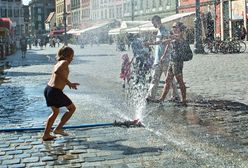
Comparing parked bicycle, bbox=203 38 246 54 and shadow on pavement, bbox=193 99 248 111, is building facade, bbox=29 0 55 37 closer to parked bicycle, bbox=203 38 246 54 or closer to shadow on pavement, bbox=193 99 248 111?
parked bicycle, bbox=203 38 246 54

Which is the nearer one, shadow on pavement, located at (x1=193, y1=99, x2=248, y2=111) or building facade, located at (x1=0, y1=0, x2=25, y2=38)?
shadow on pavement, located at (x1=193, y1=99, x2=248, y2=111)

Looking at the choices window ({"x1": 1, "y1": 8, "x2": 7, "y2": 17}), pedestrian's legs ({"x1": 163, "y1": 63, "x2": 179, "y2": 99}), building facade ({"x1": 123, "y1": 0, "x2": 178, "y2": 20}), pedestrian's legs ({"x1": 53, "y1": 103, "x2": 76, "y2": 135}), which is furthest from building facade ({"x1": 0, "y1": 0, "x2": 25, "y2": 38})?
pedestrian's legs ({"x1": 53, "y1": 103, "x2": 76, "y2": 135})

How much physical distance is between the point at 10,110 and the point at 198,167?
5.62 meters

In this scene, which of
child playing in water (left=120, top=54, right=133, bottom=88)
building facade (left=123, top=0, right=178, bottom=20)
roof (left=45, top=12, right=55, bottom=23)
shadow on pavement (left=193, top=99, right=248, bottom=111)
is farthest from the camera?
roof (left=45, top=12, right=55, bottom=23)

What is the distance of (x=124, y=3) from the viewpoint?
57.2 meters

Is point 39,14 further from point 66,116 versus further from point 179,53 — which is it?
point 66,116

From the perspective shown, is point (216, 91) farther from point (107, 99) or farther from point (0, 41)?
point (0, 41)

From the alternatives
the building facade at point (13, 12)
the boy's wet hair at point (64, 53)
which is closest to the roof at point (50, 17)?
the building facade at point (13, 12)

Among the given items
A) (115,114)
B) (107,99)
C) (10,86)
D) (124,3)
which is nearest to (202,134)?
(115,114)

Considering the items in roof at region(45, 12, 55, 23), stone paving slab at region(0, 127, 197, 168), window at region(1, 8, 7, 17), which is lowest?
stone paving slab at region(0, 127, 197, 168)

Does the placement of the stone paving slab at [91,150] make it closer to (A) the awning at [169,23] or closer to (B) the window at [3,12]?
(A) the awning at [169,23]

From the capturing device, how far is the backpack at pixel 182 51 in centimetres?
955

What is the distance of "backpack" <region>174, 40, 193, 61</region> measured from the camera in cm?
955

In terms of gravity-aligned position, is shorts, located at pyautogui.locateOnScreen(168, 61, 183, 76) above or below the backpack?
below
